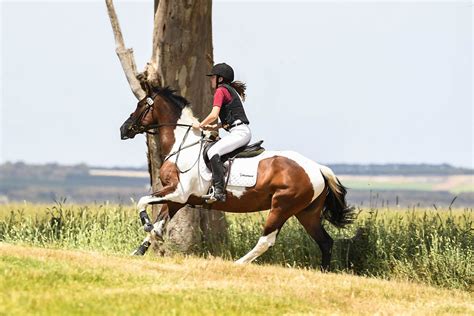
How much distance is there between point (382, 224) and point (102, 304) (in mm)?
7726

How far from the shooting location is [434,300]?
43.1ft

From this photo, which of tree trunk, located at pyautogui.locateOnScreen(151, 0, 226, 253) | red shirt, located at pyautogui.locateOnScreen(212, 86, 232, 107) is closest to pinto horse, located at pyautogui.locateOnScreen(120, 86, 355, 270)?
red shirt, located at pyautogui.locateOnScreen(212, 86, 232, 107)

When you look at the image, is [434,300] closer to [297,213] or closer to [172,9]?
[297,213]

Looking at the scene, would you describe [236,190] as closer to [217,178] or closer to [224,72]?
[217,178]

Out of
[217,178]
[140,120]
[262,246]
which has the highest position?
[140,120]

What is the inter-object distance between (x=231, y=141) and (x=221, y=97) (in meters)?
0.64

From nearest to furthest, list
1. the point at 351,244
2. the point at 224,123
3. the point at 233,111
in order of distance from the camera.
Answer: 1. the point at 233,111
2. the point at 224,123
3. the point at 351,244

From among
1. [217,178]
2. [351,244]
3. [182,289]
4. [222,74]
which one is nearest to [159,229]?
[217,178]

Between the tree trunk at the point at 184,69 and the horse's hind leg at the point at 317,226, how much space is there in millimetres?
2452

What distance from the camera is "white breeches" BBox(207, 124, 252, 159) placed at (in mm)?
14141

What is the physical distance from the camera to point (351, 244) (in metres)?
16.4

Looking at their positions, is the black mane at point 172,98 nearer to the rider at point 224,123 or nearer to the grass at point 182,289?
the rider at point 224,123

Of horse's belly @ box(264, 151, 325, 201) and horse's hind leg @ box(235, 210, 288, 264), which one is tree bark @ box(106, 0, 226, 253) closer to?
horse's hind leg @ box(235, 210, 288, 264)

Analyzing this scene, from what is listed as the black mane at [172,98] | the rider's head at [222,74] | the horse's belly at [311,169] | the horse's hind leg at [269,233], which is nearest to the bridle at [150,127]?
the black mane at [172,98]
